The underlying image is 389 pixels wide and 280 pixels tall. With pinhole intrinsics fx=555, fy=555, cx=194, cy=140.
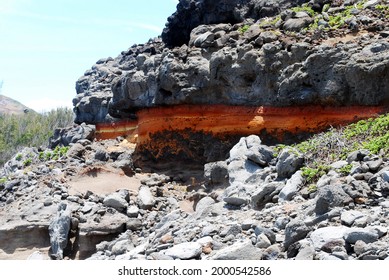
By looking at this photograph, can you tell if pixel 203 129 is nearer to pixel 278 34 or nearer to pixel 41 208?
pixel 278 34

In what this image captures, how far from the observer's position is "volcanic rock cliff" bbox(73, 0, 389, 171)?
1382cm

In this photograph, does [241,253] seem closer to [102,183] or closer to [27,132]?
[102,183]

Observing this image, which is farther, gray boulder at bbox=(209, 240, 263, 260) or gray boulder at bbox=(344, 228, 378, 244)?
gray boulder at bbox=(209, 240, 263, 260)

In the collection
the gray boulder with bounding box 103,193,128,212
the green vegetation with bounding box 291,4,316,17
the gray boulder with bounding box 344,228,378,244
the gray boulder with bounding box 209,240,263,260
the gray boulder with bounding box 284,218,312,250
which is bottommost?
the gray boulder with bounding box 103,193,128,212

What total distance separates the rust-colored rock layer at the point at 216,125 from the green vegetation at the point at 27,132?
38.1 m

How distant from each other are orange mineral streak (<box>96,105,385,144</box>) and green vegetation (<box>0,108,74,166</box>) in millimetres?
38217

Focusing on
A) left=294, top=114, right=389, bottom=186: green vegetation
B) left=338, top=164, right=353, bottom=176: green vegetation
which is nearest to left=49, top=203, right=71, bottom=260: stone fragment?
left=294, top=114, right=389, bottom=186: green vegetation

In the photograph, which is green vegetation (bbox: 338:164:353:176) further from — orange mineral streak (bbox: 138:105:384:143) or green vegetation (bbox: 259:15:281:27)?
green vegetation (bbox: 259:15:281:27)

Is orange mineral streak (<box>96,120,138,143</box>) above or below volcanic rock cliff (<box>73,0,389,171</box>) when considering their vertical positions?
below

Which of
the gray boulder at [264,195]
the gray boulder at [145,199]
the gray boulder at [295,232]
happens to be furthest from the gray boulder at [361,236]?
the gray boulder at [145,199]

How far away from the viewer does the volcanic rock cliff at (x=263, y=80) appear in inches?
544

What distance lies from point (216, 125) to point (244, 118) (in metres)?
1.05

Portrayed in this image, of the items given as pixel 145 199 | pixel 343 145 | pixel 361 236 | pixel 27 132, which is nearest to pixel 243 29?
pixel 145 199

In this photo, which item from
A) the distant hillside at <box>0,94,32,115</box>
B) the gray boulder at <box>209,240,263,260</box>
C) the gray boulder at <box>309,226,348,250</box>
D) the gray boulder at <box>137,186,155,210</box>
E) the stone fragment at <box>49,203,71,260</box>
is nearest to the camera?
the gray boulder at <box>309,226,348,250</box>
